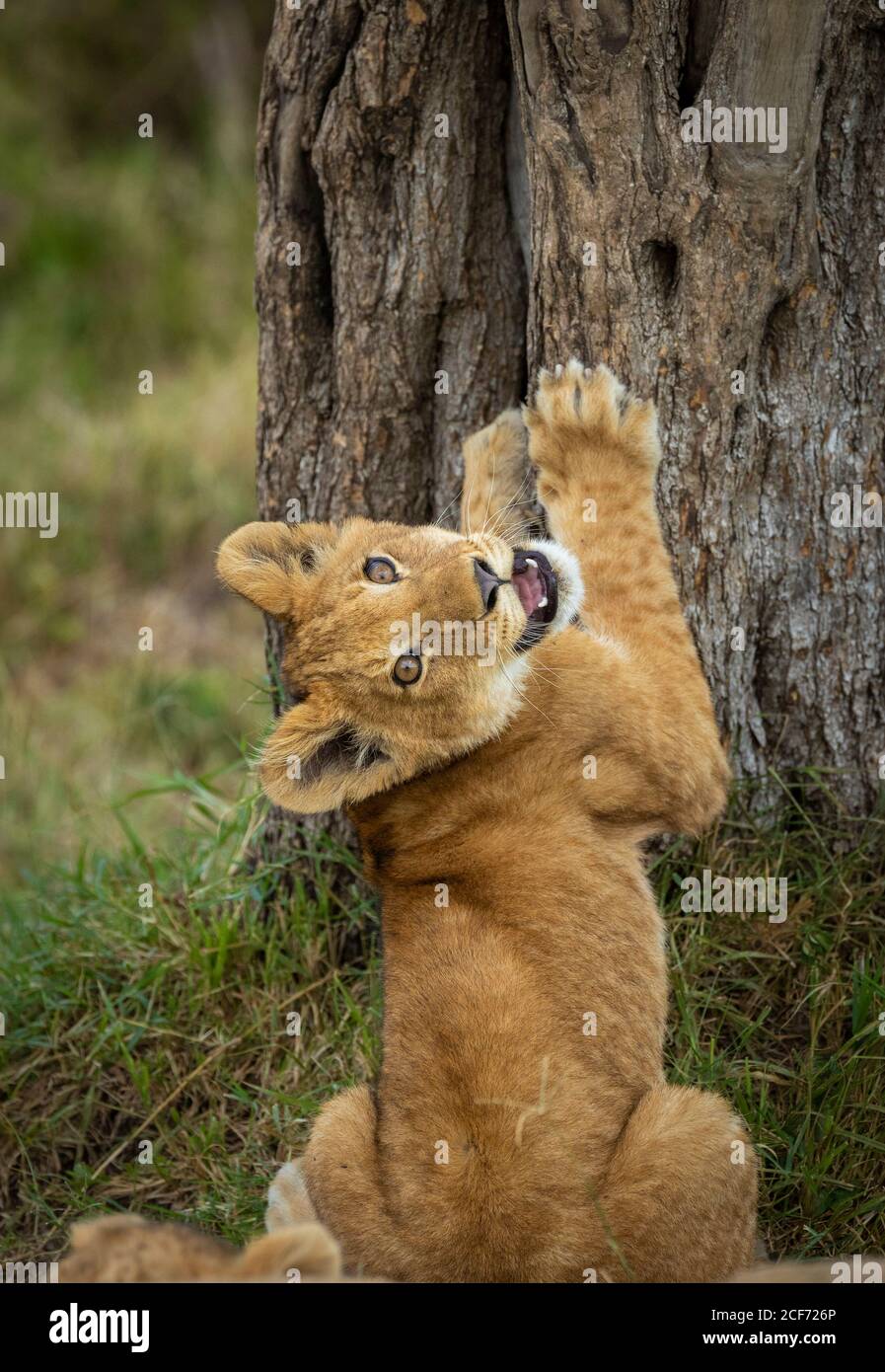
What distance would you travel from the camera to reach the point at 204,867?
5262 millimetres

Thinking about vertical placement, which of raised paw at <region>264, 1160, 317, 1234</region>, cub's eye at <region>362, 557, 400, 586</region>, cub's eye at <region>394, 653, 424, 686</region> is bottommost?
raised paw at <region>264, 1160, 317, 1234</region>

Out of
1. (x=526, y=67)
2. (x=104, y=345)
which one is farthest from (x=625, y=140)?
(x=104, y=345)

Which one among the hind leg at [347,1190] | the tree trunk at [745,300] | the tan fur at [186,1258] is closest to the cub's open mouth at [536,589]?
the tree trunk at [745,300]

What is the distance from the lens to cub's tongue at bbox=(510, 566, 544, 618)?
4.09 metres

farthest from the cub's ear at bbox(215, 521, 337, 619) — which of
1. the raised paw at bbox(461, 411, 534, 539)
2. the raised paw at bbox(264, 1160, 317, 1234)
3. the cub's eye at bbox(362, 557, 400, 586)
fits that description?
the raised paw at bbox(264, 1160, 317, 1234)

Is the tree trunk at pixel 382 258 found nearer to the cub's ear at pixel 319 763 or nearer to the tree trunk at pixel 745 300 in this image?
the tree trunk at pixel 745 300

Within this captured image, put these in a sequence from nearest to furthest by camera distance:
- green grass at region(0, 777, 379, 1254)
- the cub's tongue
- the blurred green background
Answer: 1. the cub's tongue
2. green grass at region(0, 777, 379, 1254)
3. the blurred green background

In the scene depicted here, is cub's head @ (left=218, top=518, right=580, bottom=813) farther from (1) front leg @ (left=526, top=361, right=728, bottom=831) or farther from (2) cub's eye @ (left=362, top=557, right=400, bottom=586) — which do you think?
(1) front leg @ (left=526, top=361, right=728, bottom=831)

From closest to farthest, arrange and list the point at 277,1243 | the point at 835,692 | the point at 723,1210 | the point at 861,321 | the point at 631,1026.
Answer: the point at 277,1243, the point at 723,1210, the point at 631,1026, the point at 861,321, the point at 835,692

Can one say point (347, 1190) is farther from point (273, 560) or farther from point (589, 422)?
point (589, 422)

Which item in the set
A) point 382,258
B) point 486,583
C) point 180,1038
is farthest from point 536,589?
point 180,1038

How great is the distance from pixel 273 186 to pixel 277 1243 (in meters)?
3.29

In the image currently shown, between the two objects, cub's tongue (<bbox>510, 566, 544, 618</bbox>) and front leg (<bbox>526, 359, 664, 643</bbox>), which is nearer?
cub's tongue (<bbox>510, 566, 544, 618</bbox>)
